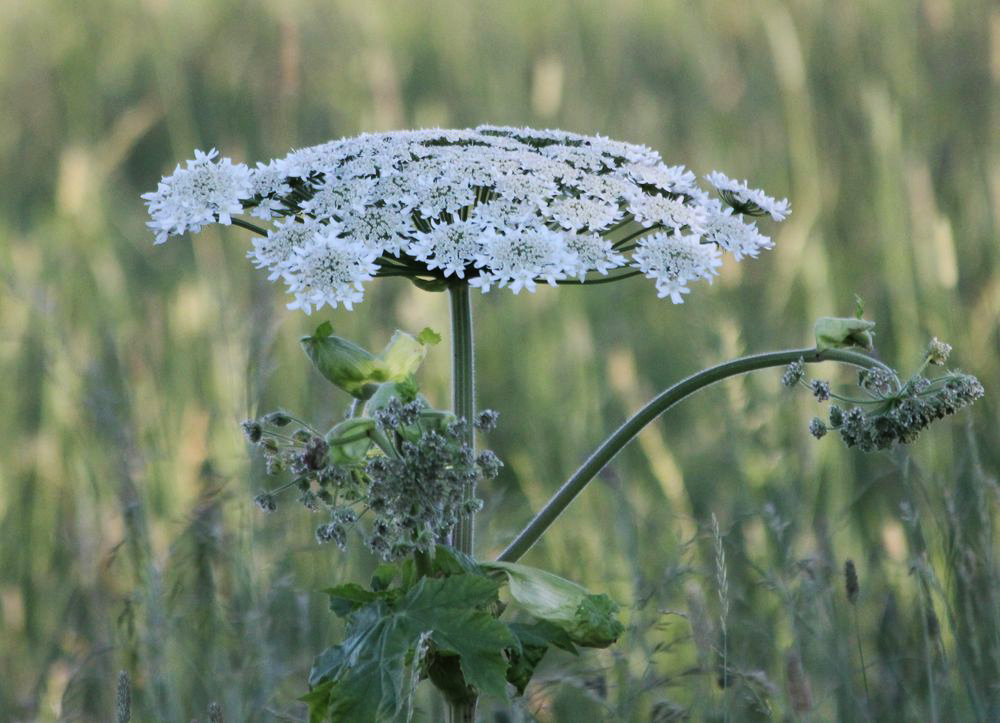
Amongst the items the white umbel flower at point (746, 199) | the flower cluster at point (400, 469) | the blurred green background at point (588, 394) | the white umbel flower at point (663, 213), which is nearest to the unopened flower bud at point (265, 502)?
the flower cluster at point (400, 469)

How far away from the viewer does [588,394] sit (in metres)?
3.71

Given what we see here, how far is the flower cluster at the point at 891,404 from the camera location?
1632 mm

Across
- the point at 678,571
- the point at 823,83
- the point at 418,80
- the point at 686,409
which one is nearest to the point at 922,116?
the point at 823,83

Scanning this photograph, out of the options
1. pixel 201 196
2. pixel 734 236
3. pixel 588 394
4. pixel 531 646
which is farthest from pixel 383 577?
pixel 588 394

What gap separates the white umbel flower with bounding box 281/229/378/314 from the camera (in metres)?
1.66

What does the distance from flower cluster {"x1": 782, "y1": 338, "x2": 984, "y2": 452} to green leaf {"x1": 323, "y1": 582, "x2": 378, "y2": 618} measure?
629mm

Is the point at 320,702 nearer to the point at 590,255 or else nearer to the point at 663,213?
the point at 590,255

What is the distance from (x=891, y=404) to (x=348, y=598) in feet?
2.52

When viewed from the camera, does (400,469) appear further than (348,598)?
No

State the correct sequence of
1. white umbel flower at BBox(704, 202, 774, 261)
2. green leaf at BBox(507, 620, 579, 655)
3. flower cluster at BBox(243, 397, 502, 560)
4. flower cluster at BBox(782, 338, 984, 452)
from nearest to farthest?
1. flower cluster at BBox(243, 397, 502, 560)
2. flower cluster at BBox(782, 338, 984, 452)
3. green leaf at BBox(507, 620, 579, 655)
4. white umbel flower at BBox(704, 202, 774, 261)

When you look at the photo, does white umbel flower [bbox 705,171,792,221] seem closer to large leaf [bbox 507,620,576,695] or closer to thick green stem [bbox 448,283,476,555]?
thick green stem [bbox 448,283,476,555]

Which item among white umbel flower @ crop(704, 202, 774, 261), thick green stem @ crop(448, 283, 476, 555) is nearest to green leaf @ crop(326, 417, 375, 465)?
thick green stem @ crop(448, 283, 476, 555)

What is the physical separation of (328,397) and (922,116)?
9.33 feet

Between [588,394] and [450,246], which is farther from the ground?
[588,394]
